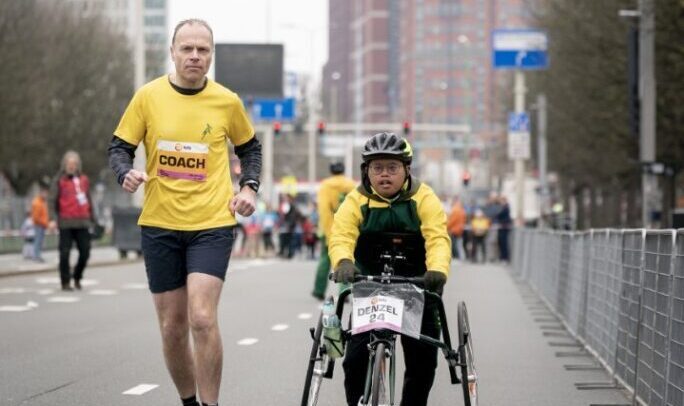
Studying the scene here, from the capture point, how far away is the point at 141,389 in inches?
416

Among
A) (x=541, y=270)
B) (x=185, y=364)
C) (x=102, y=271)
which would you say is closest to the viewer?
(x=185, y=364)

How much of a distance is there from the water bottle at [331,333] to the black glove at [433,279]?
0.43 metres

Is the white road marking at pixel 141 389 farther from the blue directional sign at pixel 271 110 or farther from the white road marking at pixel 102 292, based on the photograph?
the blue directional sign at pixel 271 110

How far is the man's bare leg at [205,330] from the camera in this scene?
7.73 metres

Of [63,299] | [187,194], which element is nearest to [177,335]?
[187,194]

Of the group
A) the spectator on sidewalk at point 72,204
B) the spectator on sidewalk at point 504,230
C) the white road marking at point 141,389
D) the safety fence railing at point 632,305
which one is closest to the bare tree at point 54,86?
the spectator on sidewalk at point 504,230

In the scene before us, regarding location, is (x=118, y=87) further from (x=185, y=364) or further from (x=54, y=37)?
(x=185, y=364)

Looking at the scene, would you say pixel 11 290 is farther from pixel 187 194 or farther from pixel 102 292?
pixel 187 194

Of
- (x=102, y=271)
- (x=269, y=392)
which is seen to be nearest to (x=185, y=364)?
(x=269, y=392)

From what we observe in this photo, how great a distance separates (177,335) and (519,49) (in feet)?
117

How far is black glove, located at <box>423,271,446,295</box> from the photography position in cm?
712

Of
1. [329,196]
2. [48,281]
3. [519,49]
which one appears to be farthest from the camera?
[519,49]

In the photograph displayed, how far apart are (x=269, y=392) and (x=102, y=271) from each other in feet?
67.2

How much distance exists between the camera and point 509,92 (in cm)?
7300
